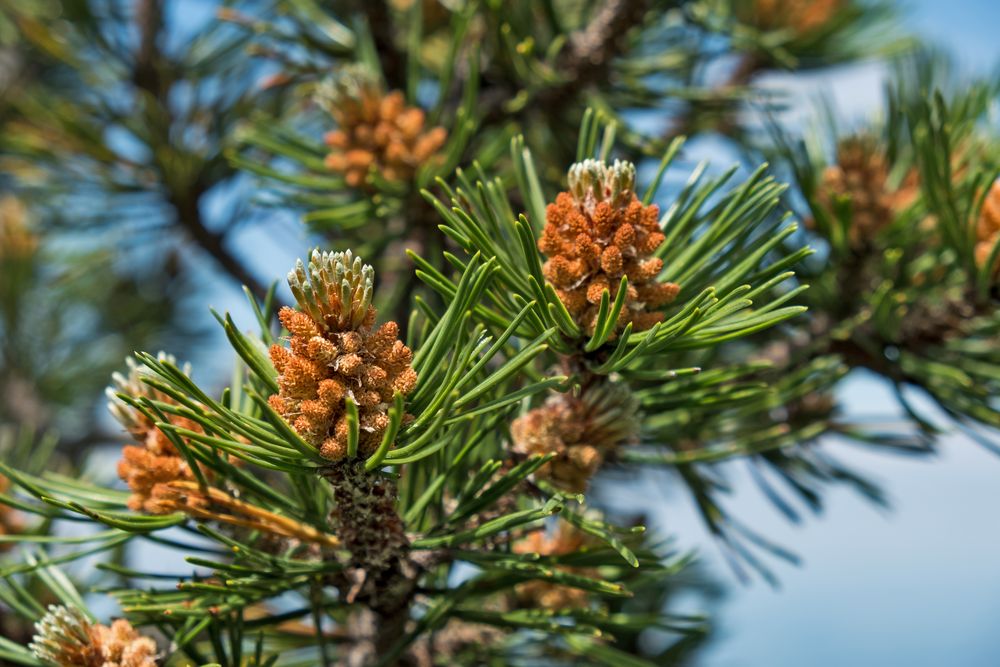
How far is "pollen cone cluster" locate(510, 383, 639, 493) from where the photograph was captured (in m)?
0.52

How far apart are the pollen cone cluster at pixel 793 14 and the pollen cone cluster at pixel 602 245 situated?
3.09 feet

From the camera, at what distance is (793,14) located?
136cm

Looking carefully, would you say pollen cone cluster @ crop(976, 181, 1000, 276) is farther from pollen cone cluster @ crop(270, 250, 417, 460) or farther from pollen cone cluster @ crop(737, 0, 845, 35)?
pollen cone cluster @ crop(737, 0, 845, 35)

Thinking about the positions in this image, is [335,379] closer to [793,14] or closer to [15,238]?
[793,14]

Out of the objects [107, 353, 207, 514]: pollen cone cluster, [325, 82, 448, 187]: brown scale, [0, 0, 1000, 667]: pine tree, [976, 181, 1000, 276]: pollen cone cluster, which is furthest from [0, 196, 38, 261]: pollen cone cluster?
[976, 181, 1000, 276]: pollen cone cluster

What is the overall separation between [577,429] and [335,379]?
0.17 meters

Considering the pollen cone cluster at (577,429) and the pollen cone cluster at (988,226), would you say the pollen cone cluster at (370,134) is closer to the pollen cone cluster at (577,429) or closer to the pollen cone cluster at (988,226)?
the pollen cone cluster at (577,429)

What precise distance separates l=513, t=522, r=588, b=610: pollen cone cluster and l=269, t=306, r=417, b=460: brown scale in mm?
286

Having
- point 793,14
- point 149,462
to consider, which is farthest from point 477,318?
point 793,14

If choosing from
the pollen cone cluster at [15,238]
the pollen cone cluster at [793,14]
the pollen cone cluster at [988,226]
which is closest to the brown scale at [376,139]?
the pollen cone cluster at [988,226]

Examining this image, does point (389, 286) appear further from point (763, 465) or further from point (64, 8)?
point (64, 8)

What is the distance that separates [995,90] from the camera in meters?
0.79

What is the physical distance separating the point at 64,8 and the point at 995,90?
111 cm

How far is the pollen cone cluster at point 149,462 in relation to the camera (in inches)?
19.9
